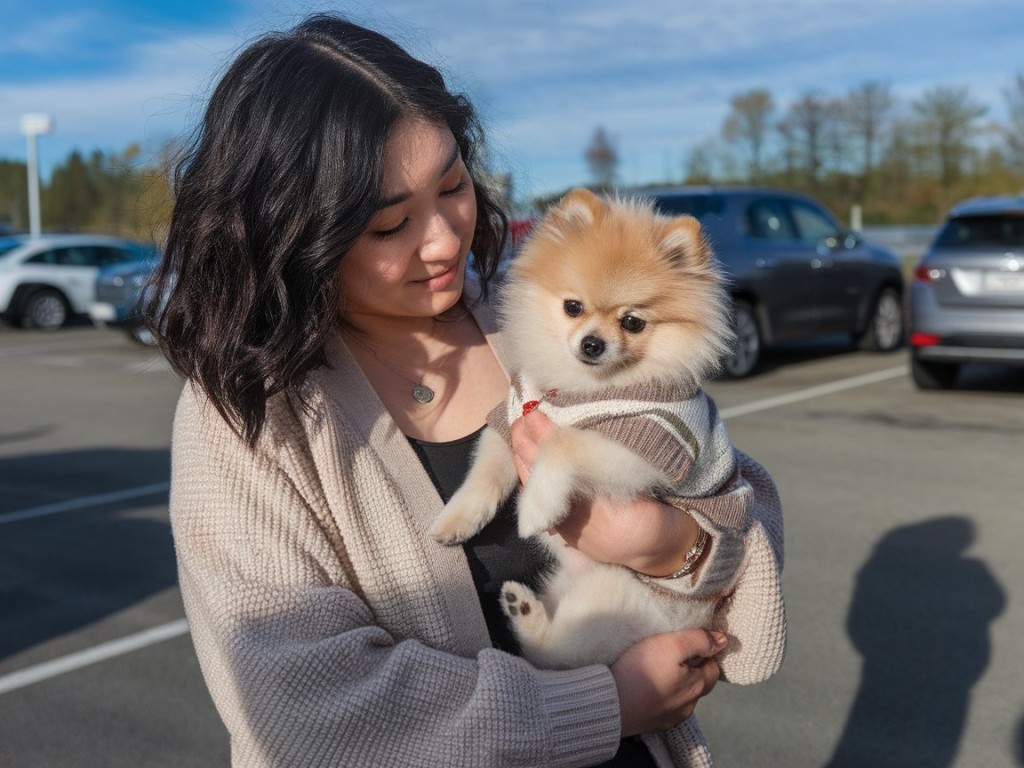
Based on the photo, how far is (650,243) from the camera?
7.75 feet

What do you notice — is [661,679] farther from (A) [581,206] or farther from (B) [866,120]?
(B) [866,120]

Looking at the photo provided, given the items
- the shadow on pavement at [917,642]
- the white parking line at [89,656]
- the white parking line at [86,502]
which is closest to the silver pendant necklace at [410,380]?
the shadow on pavement at [917,642]

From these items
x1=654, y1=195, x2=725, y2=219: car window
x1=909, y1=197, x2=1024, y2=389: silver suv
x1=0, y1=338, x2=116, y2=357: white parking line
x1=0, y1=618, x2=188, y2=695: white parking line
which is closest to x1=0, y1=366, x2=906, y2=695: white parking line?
x1=0, y1=618, x2=188, y2=695: white parking line

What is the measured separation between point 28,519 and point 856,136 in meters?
39.6

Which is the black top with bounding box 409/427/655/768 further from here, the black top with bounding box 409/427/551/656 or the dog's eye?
the dog's eye

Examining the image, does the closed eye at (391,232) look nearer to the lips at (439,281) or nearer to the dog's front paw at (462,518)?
the lips at (439,281)

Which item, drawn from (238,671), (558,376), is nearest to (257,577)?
(238,671)

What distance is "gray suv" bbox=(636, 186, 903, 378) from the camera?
439 inches

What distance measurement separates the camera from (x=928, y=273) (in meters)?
9.95

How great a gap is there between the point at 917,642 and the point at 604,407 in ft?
10.2

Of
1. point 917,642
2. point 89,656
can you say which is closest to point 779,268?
point 917,642

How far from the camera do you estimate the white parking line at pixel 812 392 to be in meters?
9.61

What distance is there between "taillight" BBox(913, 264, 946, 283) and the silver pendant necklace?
8974mm

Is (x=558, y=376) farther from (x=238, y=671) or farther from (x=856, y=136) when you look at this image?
(x=856, y=136)
